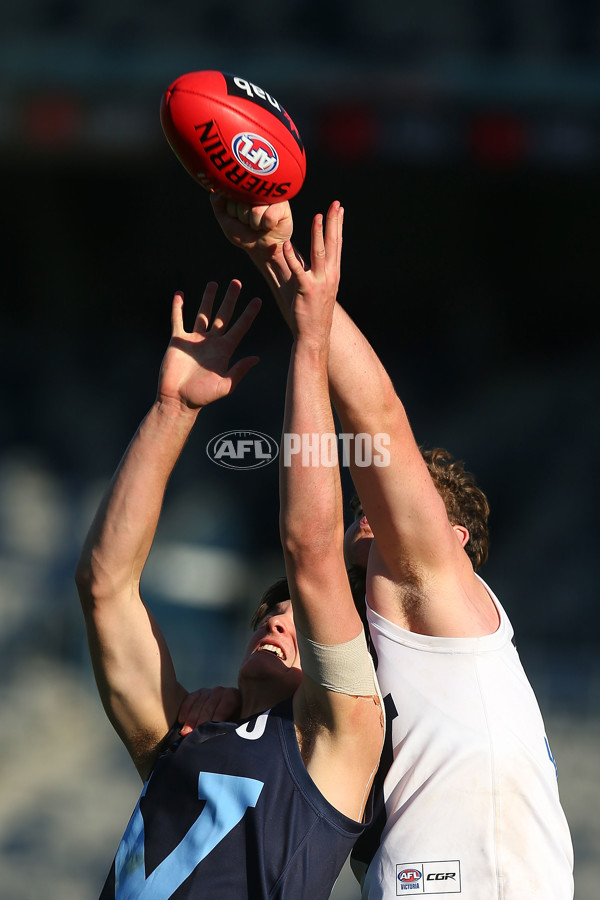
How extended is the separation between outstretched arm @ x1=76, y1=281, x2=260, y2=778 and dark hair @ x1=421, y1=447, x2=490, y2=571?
0.67 m

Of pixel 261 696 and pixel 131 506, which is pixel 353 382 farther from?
pixel 261 696

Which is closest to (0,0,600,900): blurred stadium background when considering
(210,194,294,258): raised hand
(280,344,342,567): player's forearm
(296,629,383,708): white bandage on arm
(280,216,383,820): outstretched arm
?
(280,216,383,820): outstretched arm

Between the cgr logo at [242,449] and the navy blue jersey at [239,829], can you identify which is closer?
the navy blue jersey at [239,829]

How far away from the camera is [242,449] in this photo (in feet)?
20.7

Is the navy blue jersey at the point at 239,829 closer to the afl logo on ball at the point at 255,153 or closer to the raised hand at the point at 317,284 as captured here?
the raised hand at the point at 317,284

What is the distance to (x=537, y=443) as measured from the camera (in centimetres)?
857

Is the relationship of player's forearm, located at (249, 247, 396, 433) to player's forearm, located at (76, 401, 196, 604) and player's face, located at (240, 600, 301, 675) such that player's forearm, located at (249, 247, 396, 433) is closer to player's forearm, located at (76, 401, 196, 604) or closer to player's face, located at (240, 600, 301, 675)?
player's forearm, located at (76, 401, 196, 604)

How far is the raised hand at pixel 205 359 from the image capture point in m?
2.45

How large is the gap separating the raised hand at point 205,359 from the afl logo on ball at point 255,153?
0.98ft

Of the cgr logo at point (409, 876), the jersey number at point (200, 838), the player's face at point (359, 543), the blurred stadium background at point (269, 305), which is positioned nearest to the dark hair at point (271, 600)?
the player's face at point (359, 543)

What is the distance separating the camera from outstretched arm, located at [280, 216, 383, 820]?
78.6 inches

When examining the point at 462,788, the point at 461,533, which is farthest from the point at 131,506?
the point at 462,788

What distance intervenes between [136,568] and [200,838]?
2.24 ft

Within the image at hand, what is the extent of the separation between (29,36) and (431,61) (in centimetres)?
299
